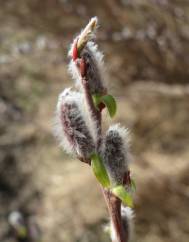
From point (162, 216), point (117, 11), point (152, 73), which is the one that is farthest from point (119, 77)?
point (162, 216)

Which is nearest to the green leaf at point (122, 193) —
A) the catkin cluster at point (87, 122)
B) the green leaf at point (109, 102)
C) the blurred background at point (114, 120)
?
the catkin cluster at point (87, 122)

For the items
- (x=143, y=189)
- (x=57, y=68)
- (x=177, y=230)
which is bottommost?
(x=177, y=230)

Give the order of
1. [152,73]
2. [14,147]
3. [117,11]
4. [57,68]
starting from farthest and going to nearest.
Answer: [117,11] < [152,73] < [57,68] < [14,147]

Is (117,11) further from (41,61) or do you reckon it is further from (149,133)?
(149,133)

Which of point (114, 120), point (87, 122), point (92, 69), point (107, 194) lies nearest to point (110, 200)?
point (107, 194)

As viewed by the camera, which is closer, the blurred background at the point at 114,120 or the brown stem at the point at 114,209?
the brown stem at the point at 114,209

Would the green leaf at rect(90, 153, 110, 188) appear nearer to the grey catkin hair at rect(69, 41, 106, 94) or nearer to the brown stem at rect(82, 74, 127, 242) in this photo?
the brown stem at rect(82, 74, 127, 242)

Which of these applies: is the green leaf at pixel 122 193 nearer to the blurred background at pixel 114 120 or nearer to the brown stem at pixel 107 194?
the brown stem at pixel 107 194

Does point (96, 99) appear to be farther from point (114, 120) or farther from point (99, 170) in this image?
point (114, 120)
